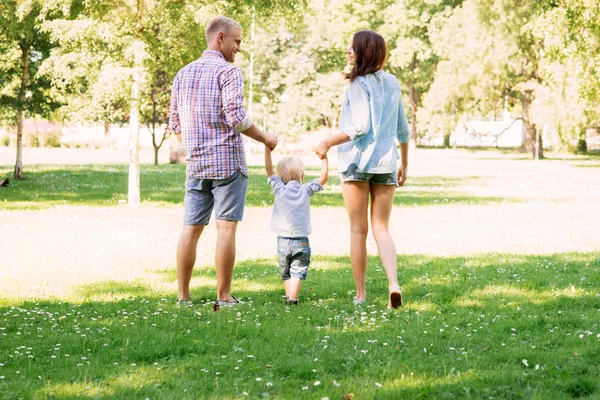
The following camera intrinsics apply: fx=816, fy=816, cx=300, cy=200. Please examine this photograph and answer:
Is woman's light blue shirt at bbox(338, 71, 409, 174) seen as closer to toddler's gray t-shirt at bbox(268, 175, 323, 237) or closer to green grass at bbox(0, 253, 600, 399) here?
toddler's gray t-shirt at bbox(268, 175, 323, 237)

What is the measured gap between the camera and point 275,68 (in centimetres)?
7225

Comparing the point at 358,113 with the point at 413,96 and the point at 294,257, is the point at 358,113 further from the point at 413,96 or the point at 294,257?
the point at 413,96

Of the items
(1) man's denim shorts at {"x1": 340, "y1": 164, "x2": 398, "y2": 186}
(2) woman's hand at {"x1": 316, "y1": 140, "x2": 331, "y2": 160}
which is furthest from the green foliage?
(2) woman's hand at {"x1": 316, "y1": 140, "x2": 331, "y2": 160}

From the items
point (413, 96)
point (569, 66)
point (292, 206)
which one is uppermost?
point (413, 96)

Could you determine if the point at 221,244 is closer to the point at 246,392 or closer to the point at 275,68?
the point at 246,392

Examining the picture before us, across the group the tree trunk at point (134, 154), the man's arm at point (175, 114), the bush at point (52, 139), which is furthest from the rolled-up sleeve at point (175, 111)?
the bush at point (52, 139)

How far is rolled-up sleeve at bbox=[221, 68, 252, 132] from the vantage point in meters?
6.64

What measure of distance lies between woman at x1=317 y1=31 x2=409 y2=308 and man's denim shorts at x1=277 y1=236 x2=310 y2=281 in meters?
0.55

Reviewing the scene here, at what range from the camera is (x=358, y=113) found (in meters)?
6.73

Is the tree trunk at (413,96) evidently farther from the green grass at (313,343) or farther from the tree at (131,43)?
the green grass at (313,343)

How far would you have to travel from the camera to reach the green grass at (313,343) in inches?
179

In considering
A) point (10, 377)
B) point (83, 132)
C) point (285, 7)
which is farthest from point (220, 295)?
point (83, 132)

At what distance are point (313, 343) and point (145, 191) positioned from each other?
16776mm

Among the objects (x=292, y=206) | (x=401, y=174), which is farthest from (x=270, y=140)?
(x=401, y=174)
